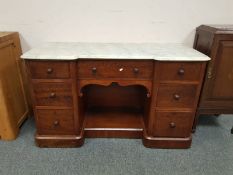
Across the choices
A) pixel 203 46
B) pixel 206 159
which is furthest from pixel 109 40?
pixel 206 159

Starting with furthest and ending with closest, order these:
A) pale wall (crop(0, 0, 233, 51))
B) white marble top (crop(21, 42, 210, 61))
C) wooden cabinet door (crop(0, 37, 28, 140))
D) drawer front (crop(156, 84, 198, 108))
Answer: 1. pale wall (crop(0, 0, 233, 51))
2. wooden cabinet door (crop(0, 37, 28, 140))
3. drawer front (crop(156, 84, 198, 108))
4. white marble top (crop(21, 42, 210, 61))

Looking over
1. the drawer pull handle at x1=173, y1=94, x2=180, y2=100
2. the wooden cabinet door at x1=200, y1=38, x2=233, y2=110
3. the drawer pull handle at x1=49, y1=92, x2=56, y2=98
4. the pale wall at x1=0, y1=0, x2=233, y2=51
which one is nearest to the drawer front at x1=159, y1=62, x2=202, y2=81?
the drawer pull handle at x1=173, y1=94, x2=180, y2=100

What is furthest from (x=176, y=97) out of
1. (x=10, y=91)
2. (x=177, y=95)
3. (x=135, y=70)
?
(x=10, y=91)

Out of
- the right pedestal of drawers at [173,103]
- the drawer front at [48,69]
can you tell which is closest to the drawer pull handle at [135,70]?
the right pedestal of drawers at [173,103]

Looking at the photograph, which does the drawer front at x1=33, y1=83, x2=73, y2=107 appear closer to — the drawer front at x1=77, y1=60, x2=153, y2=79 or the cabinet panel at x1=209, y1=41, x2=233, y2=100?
the drawer front at x1=77, y1=60, x2=153, y2=79

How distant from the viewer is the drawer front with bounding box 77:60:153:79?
51.4 inches

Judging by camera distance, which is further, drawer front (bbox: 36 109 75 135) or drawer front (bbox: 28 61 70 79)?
drawer front (bbox: 36 109 75 135)

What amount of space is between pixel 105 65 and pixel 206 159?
105 centimetres

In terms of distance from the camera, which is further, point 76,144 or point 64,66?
point 76,144

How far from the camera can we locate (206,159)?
1454 millimetres

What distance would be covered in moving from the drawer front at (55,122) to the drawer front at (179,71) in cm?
74

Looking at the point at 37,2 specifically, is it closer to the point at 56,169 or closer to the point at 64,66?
the point at 64,66

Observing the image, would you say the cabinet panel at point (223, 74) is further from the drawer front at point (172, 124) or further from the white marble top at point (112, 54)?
the drawer front at point (172, 124)

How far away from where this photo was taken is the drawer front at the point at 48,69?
127 cm
